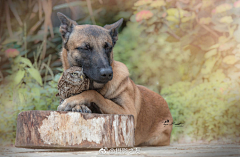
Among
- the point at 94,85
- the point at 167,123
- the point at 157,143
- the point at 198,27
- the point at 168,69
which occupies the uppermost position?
the point at 198,27

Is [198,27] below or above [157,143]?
above

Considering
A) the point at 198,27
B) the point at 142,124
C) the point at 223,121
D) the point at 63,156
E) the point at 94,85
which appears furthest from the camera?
the point at 198,27

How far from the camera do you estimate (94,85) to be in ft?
9.56

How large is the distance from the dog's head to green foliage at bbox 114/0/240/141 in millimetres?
2822

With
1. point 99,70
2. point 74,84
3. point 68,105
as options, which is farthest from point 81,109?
point 99,70

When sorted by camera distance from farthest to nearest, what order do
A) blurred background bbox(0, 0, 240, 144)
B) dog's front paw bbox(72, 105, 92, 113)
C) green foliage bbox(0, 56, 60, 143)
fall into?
1. blurred background bbox(0, 0, 240, 144)
2. green foliage bbox(0, 56, 60, 143)
3. dog's front paw bbox(72, 105, 92, 113)

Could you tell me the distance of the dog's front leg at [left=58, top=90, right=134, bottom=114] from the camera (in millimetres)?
2648

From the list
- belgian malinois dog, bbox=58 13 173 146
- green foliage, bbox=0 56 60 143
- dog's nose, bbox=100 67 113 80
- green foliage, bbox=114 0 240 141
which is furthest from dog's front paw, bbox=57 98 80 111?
green foliage, bbox=114 0 240 141

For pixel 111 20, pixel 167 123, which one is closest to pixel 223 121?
pixel 167 123

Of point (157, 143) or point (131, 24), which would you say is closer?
point (157, 143)

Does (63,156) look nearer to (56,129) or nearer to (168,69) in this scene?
(56,129)

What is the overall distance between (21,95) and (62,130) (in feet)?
9.69

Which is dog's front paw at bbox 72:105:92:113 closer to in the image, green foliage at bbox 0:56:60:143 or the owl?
the owl

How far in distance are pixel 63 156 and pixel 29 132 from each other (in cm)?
39
